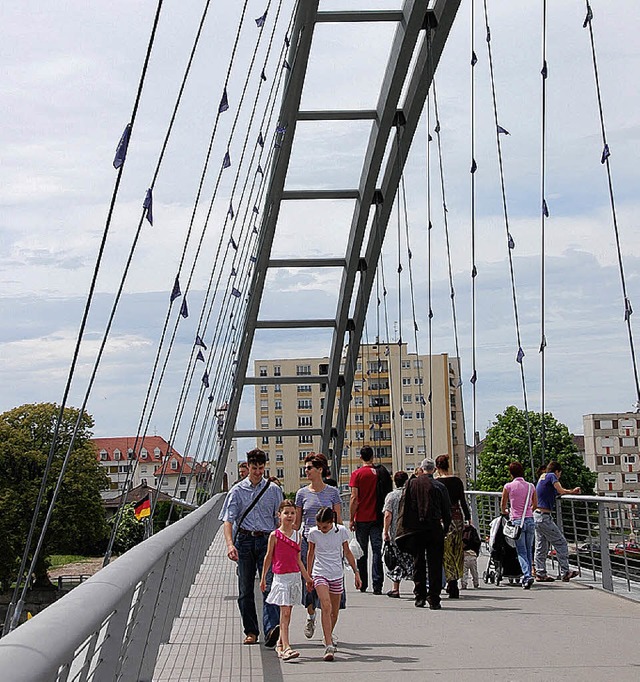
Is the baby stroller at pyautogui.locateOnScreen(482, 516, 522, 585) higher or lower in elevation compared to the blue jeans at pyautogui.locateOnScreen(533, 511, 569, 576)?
lower

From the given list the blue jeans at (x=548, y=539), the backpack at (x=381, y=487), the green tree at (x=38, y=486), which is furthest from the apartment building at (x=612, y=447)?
the backpack at (x=381, y=487)

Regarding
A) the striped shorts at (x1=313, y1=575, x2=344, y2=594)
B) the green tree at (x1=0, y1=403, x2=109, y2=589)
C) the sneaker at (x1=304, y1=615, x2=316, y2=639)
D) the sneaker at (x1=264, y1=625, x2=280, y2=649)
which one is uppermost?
the green tree at (x1=0, y1=403, x2=109, y2=589)

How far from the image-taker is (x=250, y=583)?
8578mm

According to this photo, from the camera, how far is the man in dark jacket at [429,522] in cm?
1076

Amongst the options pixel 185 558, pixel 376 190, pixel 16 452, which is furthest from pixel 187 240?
pixel 16 452


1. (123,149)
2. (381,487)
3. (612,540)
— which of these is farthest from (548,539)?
(123,149)

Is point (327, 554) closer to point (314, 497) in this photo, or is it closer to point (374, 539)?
point (314, 497)

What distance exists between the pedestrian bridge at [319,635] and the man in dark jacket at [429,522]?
0.33m

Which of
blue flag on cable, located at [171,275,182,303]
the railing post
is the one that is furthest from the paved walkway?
blue flag on cable, located at [171,275,182,303]

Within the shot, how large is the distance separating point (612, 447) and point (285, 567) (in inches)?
4058

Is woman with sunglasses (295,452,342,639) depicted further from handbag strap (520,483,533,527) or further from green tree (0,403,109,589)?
green tree (0,403,109,589)

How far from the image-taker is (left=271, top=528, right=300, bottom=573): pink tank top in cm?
812

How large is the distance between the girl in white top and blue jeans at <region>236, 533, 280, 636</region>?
1.15 feet

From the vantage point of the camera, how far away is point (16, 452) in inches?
2371
